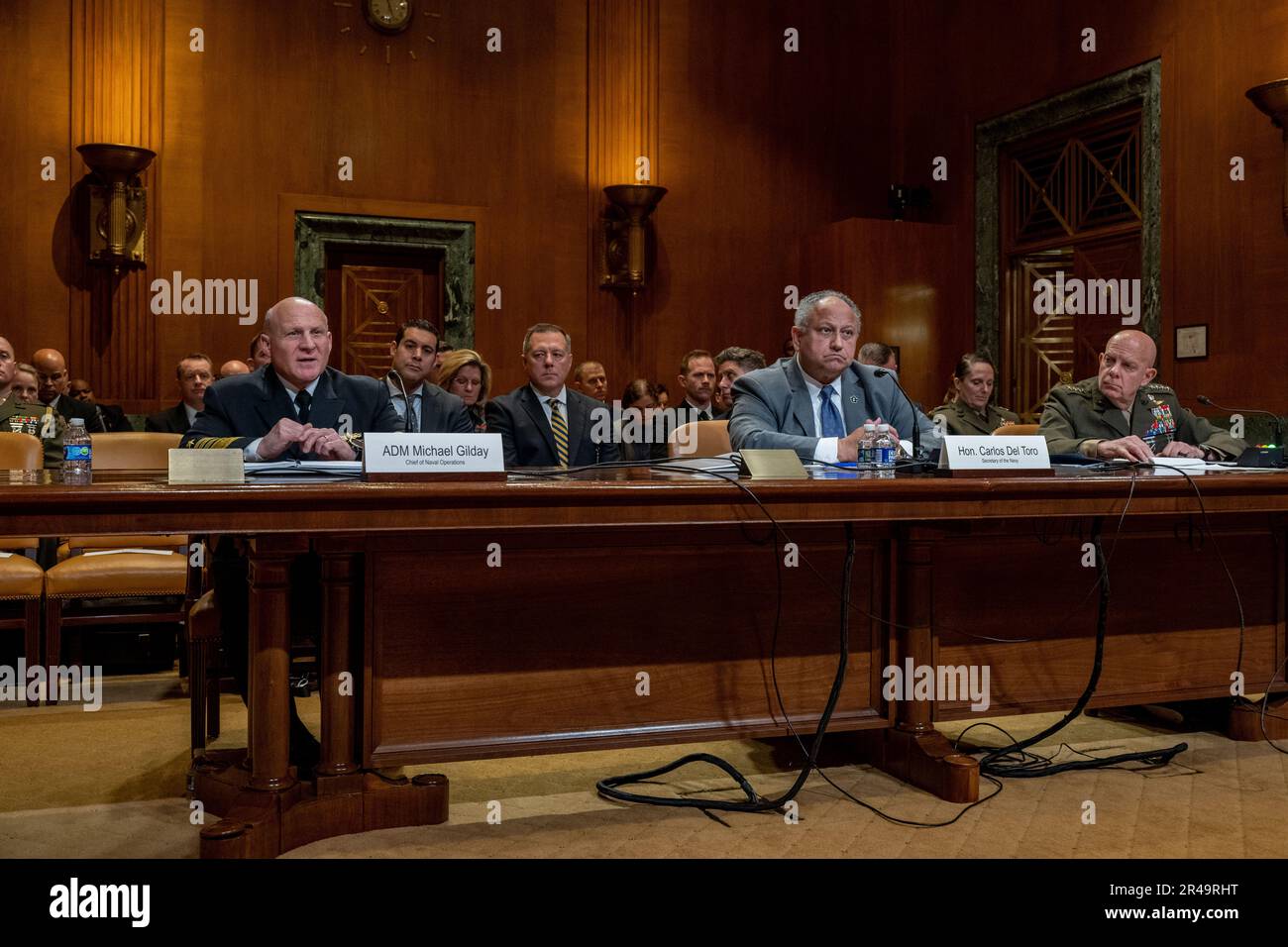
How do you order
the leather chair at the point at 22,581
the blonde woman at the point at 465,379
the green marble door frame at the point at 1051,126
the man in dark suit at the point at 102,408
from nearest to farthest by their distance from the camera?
the leather chair at the point at 22,581 → the blonde woman at the point at 465,379 → the man in dark suit at the point at 102,408 → the green marble door frame at the point at 1051,126

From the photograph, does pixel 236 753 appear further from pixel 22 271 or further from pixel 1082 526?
pixel 22 271

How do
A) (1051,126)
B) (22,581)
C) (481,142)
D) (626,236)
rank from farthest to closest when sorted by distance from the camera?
(626,236) → (481,142) → (1051,126) → (22,581)

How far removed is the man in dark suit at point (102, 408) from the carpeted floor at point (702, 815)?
2820 mm

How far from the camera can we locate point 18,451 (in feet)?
11.8

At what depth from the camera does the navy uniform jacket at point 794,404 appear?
3.27 meters

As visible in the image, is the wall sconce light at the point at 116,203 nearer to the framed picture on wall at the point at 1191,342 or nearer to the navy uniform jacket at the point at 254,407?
the navy uniform jacket at the point at 254,407

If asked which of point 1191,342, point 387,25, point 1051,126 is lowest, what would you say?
point 1191,342

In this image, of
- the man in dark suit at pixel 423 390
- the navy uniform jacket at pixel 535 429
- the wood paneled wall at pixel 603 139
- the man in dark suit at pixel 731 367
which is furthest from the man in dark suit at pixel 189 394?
the man in dark suit at pixel 731 367

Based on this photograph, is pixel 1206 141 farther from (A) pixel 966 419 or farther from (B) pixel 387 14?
(B) pixel 387 14

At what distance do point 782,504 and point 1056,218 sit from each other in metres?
5.26

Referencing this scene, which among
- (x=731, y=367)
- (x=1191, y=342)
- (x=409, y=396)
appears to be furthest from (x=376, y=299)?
(x=1191, y=342)

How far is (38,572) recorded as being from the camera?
3.53m

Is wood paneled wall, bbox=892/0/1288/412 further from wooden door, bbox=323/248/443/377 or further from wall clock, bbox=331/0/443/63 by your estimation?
wooden door, bbox=323/248/443/377

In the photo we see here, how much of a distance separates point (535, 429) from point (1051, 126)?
4253mm
